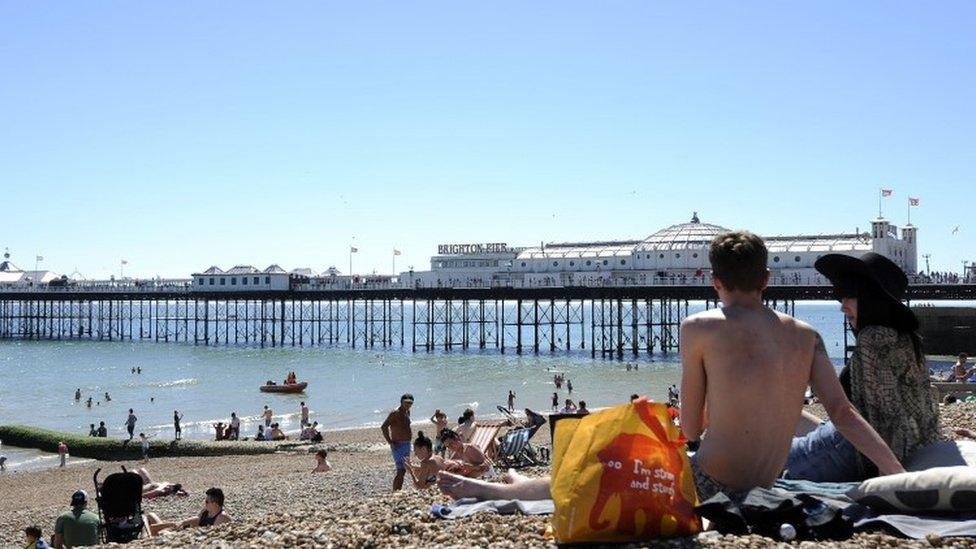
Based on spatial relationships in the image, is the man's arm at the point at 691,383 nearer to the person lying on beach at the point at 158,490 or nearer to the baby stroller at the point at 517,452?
the baby stroller at the point at 517,452

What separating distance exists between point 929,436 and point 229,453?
70.5 ft

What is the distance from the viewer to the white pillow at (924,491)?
14.3 ft

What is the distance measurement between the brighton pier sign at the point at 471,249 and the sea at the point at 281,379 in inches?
430

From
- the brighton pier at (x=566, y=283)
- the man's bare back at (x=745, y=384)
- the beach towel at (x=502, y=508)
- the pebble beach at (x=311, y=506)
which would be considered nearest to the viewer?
the man's bare back at (x=745, y=384)

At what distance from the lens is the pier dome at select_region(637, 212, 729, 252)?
64.4 metres

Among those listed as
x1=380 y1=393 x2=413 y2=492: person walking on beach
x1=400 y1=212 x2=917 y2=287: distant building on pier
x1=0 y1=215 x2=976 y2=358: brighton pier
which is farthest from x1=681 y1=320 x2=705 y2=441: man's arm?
x1=400 y1=212 x2=917 y2=287: distant building on pier

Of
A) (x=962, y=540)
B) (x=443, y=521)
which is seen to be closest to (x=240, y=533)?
(x=443, y=521)

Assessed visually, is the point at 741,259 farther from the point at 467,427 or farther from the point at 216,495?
the point at 467,427

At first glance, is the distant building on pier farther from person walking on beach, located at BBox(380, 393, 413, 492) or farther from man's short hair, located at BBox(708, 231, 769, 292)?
man's short hair, located at BBox(708, 231, 769, 292)

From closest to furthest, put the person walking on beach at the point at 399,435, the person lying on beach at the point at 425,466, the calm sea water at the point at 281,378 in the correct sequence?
the person lying on beach at the point at 425,466
the person walking on beach at the point at 399,435
the calm sea water at the point at 281,378

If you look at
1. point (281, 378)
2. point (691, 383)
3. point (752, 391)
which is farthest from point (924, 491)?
point (281, 378)

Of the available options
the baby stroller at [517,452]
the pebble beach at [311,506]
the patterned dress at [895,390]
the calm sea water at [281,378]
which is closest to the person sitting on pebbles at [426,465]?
the pebble beach at [311,506]

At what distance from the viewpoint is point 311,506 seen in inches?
424

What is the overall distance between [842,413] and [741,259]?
32.1 inches
